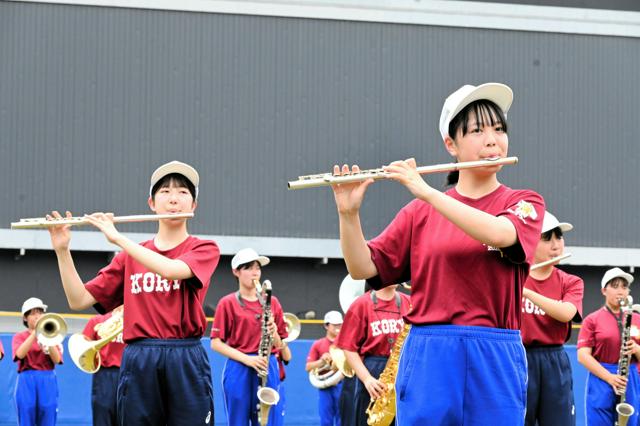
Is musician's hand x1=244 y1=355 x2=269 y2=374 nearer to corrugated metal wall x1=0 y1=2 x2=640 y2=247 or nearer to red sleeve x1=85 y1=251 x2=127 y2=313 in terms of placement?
red sleeve x1=85 y1=251 x2=127 y2=313

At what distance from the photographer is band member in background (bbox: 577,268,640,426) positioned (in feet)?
42.9

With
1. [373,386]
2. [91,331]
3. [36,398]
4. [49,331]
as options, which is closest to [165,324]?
[373,386]

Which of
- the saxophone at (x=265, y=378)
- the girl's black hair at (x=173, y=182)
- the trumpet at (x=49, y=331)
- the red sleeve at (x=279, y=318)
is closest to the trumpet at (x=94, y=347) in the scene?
the saxophone at (x=265, y=378)

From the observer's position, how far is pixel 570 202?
90.9 feet

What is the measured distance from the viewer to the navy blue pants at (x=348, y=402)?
14062mm

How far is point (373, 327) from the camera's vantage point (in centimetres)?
1156

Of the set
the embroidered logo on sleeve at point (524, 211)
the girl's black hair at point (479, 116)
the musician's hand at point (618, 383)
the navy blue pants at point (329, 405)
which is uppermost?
the girl's black hair at point (479, 116)

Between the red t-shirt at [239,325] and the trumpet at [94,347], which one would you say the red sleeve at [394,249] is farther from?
the red t-shirt at [239,325]

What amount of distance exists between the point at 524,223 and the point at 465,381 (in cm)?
73

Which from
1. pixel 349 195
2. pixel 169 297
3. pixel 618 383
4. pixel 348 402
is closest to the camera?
pixel 349 195

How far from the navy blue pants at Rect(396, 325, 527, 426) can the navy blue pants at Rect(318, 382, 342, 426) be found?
42.9ft

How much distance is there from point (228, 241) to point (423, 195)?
20987mm

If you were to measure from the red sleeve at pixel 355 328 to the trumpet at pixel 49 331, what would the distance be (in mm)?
5940

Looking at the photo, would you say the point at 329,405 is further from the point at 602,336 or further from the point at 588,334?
the point at 602,336
